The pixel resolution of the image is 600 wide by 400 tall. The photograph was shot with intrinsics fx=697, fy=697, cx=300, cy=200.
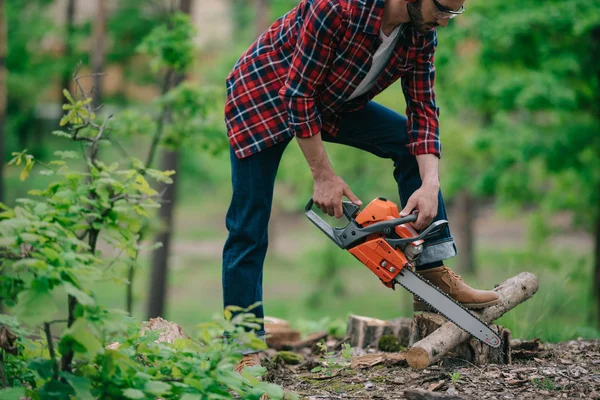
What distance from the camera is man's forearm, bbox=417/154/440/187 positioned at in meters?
3.41

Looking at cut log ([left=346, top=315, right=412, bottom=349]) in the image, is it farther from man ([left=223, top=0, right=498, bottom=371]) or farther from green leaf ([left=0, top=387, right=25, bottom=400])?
green leaf ([left=0, top=387, right=25, bottom=400])

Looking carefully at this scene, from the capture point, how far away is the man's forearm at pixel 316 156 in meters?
3.23

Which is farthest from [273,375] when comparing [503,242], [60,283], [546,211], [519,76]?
[503,242]

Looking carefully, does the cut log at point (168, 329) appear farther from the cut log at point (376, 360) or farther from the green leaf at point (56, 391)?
the green leaf at point (56, 391)

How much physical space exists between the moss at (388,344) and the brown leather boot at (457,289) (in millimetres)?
996

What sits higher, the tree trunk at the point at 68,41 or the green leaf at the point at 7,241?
the tree trunk at the point at 68,41

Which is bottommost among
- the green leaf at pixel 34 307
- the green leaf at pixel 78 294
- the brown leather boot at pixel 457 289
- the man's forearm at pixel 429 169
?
the brown leather boot at pixel 457 289

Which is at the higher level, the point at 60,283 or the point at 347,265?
the point at 60,283

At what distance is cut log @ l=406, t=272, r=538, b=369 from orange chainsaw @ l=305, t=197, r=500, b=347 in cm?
8

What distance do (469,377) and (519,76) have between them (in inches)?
302

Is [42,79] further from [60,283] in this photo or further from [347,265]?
[60,283]

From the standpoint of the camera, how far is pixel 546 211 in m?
13.8

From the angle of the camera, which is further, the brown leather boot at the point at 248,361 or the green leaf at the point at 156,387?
the brown leather boot at the point at 248,361

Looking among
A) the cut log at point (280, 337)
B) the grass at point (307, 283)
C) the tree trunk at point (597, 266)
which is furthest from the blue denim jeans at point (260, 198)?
the tree trunk at point (597, 266)
